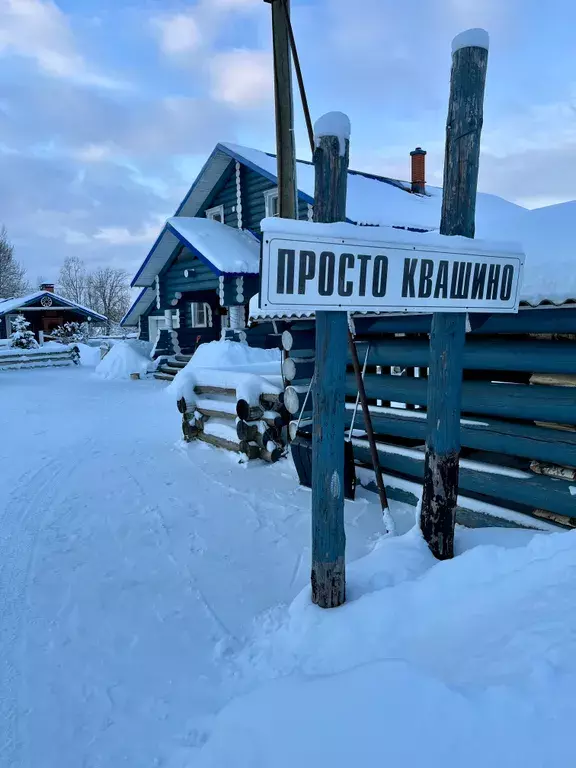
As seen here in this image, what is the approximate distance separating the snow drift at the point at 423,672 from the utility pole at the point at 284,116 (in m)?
4.71

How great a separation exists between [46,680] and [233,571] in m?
1.59

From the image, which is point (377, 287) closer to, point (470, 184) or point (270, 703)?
point (470, 184)

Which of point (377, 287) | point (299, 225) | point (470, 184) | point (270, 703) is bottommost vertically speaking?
point (270, 703)

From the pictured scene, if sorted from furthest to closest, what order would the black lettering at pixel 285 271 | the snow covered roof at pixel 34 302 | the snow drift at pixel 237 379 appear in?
Result: the snow covered roof at pixel 34 302 → the snow drift at pixel 237 379 → the black lettering at pixel 285 271

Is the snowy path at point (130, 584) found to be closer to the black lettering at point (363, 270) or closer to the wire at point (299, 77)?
the black lettering at point (363, 270)

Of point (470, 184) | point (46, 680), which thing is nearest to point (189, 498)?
point (46, 680)

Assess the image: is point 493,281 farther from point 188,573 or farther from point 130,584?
point 130,584

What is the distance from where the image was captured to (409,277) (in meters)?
2.97

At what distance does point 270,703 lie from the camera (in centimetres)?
241

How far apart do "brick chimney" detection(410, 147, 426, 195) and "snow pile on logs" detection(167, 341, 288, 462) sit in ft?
41.4

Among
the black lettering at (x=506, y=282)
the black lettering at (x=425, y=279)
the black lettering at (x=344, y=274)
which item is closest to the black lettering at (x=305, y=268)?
the black lettering at (x=344, y=274)

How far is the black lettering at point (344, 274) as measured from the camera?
107 inches

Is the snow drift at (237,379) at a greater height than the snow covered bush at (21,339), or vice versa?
the snow drift at (237,379)

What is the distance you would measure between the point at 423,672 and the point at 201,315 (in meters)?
19.8
